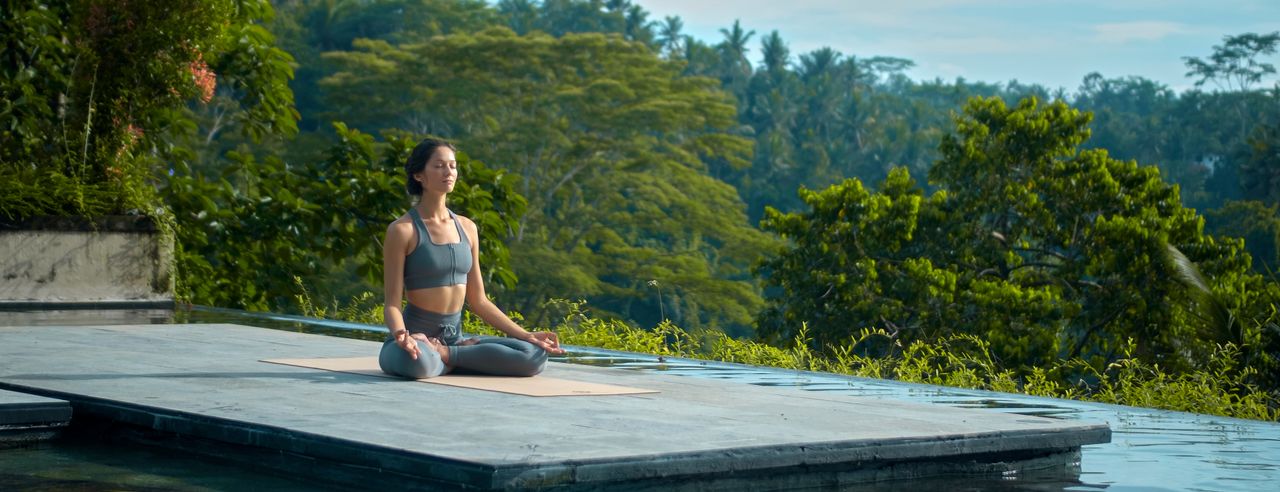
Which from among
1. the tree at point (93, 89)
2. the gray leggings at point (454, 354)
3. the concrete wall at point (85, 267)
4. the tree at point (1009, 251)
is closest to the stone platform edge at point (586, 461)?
the gray leggings at point (454, 354)

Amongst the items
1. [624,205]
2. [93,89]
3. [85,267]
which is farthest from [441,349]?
[624,205]

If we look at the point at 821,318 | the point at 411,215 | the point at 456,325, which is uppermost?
the point at 411,215

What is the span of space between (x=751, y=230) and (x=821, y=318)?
2338 centimetres

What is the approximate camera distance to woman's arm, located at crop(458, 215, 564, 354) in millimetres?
6219

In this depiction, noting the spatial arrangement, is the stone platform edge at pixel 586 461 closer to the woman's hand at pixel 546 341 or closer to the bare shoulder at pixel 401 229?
the bare shoulder at pixel 401 229

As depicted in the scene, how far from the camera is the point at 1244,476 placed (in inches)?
183

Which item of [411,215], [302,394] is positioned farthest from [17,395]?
[411,215]

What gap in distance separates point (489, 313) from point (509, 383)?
0.53m

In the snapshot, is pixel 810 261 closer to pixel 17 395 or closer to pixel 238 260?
pixel 238 260

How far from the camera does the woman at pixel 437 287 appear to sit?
6.18 metres

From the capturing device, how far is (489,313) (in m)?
6.44

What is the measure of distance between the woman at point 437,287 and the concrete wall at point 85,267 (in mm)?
5132

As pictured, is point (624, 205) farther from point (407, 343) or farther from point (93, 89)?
point (407, 343)

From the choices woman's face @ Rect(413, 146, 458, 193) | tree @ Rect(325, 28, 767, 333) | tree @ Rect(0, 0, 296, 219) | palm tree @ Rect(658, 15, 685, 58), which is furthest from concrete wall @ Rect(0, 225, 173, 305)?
palm tree @ Rect(658, 15, 685, 58)
